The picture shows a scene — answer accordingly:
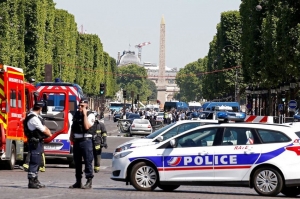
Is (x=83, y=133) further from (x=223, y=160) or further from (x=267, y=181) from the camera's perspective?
(x=267, y=181)

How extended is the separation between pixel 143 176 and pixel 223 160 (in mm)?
1675

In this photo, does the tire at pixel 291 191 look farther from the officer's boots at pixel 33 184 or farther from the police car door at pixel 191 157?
the officer's boots at pixel 33 184

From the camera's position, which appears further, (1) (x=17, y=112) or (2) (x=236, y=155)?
(1) (x=17, y=112)

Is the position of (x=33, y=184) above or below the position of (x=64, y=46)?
below

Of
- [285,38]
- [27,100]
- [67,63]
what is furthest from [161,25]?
A: [27,100]

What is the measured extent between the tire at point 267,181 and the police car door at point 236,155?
0.83 ft

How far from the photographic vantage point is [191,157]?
20.2 m

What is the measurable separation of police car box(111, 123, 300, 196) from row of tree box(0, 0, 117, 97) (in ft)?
156

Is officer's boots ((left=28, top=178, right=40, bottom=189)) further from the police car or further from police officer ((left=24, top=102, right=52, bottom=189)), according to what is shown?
the police car

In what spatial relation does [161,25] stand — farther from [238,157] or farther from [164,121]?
[238,157]

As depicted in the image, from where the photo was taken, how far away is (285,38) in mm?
52594

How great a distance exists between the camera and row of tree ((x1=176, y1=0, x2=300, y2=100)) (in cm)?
5222

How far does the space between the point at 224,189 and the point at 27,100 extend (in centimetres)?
1048

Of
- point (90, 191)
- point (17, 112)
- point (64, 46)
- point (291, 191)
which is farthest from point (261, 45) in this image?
point (90, 191)
